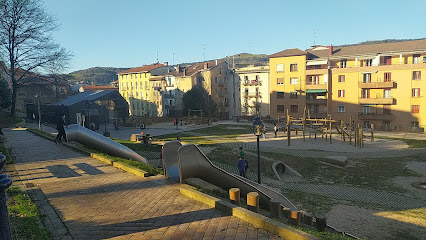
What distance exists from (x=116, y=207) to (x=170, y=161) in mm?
3171

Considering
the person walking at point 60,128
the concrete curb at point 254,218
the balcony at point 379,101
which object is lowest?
the concrete curb at point 254,218

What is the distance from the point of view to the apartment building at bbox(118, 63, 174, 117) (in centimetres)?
7244

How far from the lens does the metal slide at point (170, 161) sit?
1042cm

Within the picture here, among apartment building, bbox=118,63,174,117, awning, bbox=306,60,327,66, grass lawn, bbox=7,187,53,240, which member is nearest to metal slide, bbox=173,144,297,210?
grass lawn, bbox=7,187,53,240

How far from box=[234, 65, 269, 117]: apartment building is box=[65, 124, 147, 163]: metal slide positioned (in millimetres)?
46644

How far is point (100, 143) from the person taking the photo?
15.6m

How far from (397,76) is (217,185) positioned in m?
45.0

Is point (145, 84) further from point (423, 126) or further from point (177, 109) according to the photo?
point (423, 126)

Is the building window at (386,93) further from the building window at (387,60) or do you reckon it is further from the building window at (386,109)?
the building window at (387,60)

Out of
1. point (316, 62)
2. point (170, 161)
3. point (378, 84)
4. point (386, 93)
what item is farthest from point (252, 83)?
point (170, 161)

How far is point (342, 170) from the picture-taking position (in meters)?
20.7

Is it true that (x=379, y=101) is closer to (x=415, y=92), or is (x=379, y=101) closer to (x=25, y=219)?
(x=415, y=92)

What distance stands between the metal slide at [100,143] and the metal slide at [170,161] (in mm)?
5349

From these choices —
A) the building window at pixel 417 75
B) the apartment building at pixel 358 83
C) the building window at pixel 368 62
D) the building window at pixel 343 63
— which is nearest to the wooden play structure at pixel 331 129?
the apartment building at pixel 358 83
